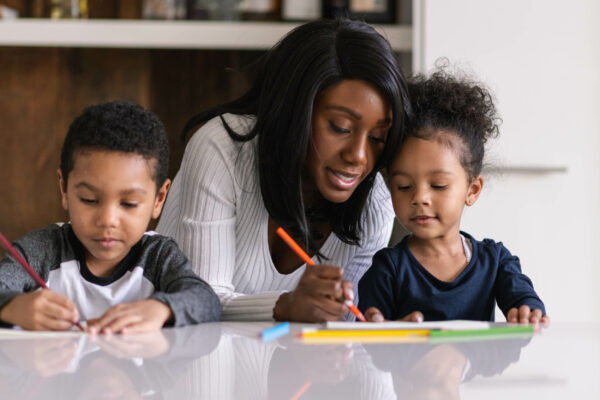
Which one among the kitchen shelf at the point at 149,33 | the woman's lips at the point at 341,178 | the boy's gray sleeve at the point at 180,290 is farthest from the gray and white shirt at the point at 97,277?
the kitchen shelf at the point at 149,33

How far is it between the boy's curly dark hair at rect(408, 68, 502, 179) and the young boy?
474 mm

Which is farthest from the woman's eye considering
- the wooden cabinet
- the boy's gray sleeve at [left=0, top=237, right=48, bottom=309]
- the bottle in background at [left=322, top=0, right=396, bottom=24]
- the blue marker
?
the wooden cabinet

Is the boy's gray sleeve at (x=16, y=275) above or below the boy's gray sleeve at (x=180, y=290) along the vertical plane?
above

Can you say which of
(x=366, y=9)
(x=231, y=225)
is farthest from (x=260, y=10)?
(x=231, y=225)

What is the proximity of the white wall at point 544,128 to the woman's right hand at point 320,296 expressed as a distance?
4.27 ft

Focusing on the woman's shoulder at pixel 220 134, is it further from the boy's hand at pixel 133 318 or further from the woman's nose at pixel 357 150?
the boy's hand at pixel 133 318

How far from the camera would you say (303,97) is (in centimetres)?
137

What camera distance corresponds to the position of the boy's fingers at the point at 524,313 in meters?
1.17

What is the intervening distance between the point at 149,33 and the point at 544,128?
3.88 feet

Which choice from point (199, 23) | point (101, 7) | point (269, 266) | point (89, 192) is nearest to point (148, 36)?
point (199, 23)

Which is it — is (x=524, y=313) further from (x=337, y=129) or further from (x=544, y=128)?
(x=544, y=128)

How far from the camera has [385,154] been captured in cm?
139

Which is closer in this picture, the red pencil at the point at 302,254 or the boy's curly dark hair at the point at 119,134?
the red pencil at the point at 302,254

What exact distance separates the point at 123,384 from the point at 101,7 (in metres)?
2.10
